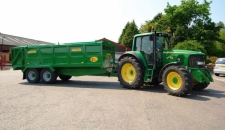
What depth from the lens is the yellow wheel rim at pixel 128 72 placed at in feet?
30.8

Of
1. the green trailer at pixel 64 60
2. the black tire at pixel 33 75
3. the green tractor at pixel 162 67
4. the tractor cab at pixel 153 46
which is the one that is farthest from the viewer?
the black tire at pixel 33 75

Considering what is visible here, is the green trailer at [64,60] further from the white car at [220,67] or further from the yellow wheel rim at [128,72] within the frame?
the white car at [220,67]

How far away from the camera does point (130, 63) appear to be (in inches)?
368

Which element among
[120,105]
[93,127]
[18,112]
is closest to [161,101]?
[120,105]

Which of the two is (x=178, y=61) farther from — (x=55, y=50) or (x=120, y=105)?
(x=55, y=50)

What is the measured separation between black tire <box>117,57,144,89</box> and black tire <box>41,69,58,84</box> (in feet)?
12.2

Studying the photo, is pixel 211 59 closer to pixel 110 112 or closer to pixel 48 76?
pixel 48 76

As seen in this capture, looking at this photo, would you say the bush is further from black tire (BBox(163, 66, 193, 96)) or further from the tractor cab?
black tire (BBox(163, 66, 193, 96))

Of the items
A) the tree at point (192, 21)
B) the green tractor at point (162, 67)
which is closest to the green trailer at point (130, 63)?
the green tractor at point (162, 67)

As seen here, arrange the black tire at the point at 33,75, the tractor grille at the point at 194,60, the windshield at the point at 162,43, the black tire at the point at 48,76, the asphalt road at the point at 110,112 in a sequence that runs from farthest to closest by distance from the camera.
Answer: the black tire at the point at 33,75, the black tire at the point at 48,76, the windshield at the point at 162,43, the tractor grille at the point at 194,60, the asphalt road at the point at 110,112

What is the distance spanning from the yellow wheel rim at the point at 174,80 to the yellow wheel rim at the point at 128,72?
6.08ft

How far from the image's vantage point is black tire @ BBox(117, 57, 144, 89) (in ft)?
29.2

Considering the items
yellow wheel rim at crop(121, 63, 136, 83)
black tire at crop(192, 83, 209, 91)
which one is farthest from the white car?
yellow wheel rim at crop(121, 63, 136, 83)

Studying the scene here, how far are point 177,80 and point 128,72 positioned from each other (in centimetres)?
247
